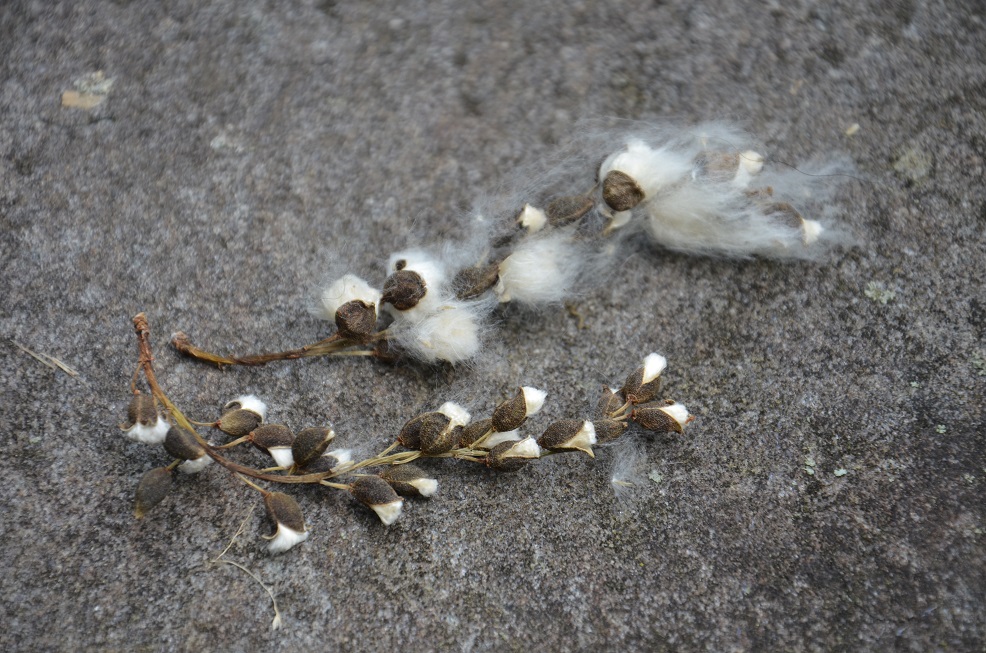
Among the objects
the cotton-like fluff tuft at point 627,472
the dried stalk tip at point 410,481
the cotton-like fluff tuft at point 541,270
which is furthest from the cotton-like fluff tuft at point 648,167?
the dried stalk tip at point 410,481

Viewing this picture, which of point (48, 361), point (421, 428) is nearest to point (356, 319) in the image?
point (421, 428)

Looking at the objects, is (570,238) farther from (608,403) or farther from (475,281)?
(608,403)

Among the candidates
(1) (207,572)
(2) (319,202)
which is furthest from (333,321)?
(1) (207,572)

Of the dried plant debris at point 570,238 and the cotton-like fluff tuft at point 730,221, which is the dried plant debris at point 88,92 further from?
the cotton-like fluff tuft at point 730,221

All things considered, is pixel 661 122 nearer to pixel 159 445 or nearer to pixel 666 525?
pixel 666 525

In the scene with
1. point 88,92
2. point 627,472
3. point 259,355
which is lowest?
point 627,472

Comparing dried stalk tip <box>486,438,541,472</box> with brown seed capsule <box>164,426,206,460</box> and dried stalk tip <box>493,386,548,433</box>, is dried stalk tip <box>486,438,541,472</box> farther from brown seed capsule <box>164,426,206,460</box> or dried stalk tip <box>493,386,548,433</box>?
brown seed capsule <box>164,426,206,460</box>
